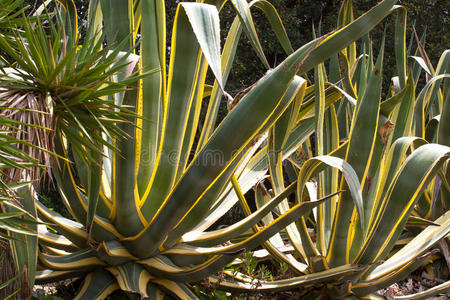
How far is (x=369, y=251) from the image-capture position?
1.60 metres

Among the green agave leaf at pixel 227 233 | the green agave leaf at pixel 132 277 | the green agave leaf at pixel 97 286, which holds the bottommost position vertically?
the green agave leaf at pixel 97 286

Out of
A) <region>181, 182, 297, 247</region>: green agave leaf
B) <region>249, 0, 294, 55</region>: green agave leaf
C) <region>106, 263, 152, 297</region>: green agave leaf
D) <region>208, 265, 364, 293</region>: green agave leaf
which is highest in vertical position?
<region>249, 0, 294, 55</region>: green agave leaf

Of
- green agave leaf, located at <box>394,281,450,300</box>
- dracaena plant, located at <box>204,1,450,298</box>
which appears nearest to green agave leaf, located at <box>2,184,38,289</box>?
dracaena plant, located at <box>204,1,450,298</box>

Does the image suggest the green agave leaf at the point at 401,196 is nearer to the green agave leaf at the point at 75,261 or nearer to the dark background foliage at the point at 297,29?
the green agave leaf at the point at 75,261

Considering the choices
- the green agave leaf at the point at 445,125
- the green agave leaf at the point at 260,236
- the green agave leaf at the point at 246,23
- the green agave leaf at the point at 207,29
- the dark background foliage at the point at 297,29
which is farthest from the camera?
the dark background foliage at the point at 297,29

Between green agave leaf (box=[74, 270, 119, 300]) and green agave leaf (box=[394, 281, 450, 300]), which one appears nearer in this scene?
green agave leaf (box=[74, 270, 119, 300])

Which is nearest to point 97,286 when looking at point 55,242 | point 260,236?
point 55,242

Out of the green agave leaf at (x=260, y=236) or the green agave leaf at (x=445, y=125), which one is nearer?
the green agave leaf at (x=260, y=236)

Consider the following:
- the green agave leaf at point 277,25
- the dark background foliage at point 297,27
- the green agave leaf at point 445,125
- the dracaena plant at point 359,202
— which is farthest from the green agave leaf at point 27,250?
the dark background foliage at point 297,27

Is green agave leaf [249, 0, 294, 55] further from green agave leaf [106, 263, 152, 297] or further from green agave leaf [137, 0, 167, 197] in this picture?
green agave leaf [106, 263, 152, 297]

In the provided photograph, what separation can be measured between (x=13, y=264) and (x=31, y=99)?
53cm

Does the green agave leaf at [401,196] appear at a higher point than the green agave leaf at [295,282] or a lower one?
higher

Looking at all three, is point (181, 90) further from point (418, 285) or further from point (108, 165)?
point (418, 285)

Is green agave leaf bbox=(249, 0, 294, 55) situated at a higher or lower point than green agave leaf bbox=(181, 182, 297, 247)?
higher
